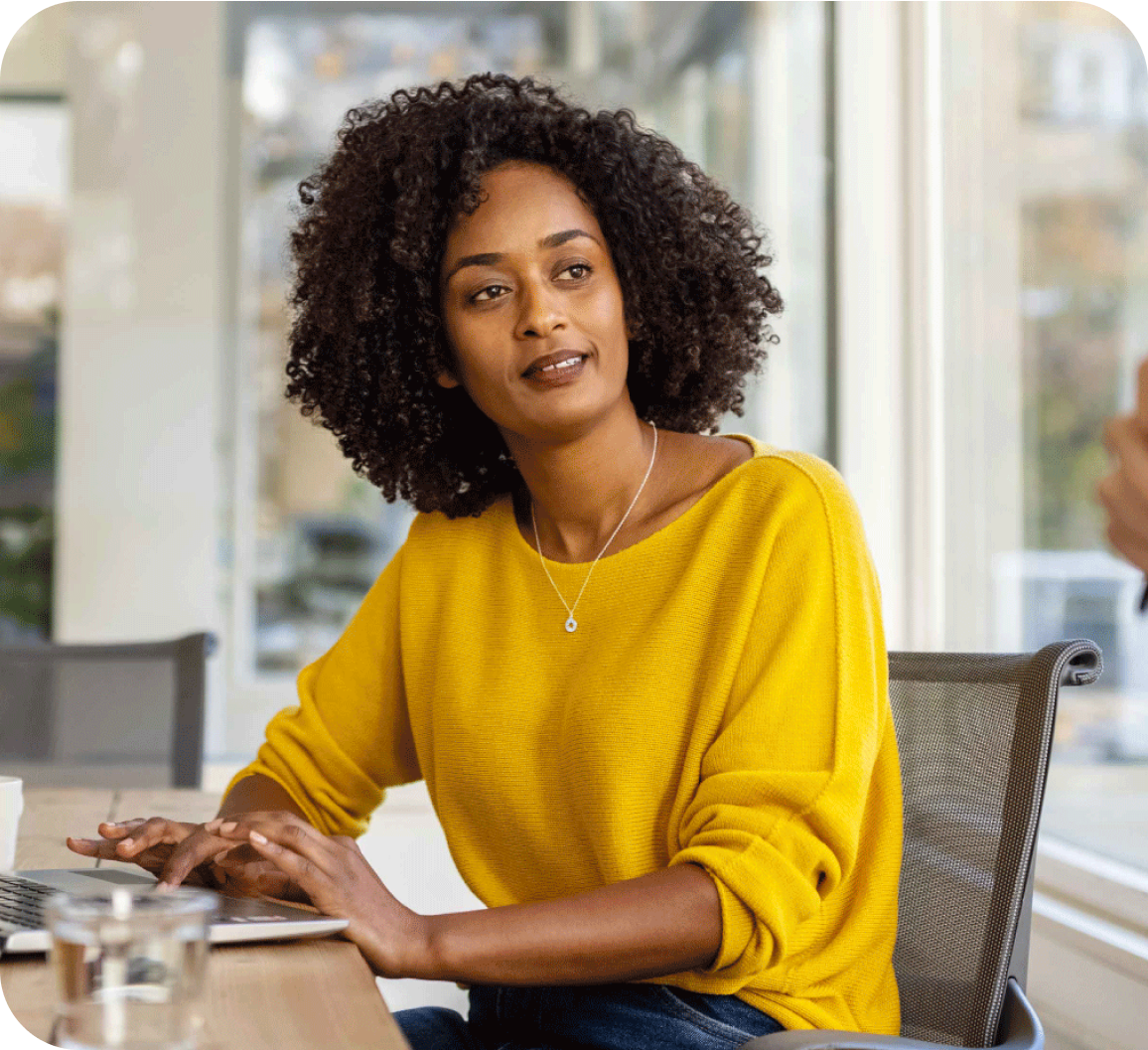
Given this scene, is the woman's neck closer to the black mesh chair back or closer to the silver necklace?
the silver necklace

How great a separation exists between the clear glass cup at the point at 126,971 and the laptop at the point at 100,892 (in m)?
0.14

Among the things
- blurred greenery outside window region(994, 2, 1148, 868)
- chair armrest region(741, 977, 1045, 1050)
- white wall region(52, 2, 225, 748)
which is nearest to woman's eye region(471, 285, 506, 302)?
chair armrest region(741, 977, 1045, 1050)

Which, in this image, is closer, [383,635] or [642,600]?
[642,600]

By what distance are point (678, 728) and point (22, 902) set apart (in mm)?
571

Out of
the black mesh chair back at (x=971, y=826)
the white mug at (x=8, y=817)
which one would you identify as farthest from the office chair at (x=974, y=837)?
the white mug at (x=8, y=817)

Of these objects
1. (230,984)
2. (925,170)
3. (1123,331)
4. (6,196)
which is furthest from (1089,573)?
(6,196)

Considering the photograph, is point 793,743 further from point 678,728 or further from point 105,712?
point 105,712

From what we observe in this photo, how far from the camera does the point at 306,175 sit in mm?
2711

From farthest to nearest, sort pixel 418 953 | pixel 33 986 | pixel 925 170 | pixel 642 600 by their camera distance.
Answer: pixel 925 170 < pixel 642 600 < pixel 418 953 < pixel 33 986

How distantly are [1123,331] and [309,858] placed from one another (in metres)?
1.52

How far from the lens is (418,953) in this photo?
0.97m

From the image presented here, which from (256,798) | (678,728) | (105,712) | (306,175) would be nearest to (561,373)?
(678,728)

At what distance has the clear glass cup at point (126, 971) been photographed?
0.65 m

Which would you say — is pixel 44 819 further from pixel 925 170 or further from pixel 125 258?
pixel 925 170
